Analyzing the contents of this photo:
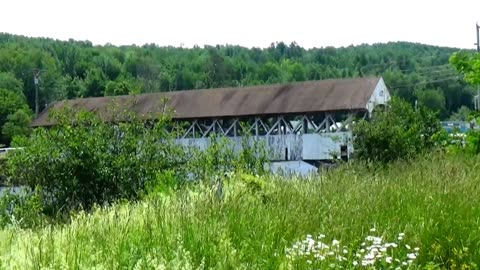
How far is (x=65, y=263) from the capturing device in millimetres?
3637

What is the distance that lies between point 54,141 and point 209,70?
95887 millimetres

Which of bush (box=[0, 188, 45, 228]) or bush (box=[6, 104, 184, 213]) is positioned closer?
bush (box=[0, 188, 45, 228])

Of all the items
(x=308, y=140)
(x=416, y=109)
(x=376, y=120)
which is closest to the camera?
(x=376, y=120)

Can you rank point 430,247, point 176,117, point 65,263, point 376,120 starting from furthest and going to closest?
point 176,117, point 376,120, point 430,247, point 65,263

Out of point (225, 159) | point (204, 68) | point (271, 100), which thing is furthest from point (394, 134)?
point (204, 68)

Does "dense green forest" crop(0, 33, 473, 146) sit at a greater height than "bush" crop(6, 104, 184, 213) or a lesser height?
greater

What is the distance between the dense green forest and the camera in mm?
87250

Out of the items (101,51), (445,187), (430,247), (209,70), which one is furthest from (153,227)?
(101,51)

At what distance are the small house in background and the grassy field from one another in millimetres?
19523

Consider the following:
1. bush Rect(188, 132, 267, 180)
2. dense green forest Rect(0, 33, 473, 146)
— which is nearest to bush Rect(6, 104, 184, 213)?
bush Rect(188, 132, 267, 180)

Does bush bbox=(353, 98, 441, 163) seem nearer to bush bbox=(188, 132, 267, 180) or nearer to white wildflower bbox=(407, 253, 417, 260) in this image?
bush bbox=(188, 132, 267, 180)

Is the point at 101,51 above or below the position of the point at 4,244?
above

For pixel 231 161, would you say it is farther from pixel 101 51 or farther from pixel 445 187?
pixel 101 51

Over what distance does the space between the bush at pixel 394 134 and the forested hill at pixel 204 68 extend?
5476 centimetres
